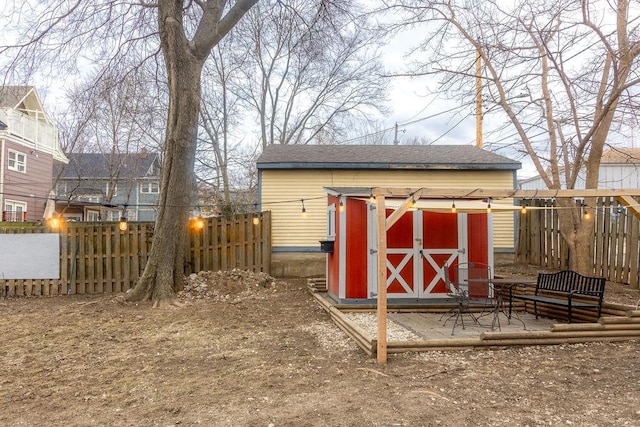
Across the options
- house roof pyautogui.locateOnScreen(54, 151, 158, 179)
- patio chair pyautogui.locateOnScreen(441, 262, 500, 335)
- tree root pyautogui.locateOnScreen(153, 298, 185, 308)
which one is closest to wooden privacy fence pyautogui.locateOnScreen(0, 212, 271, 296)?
tree root pyautogui.locateOnScreen(153, 298, 185, 308)

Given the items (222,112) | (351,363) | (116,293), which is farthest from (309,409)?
(222,112)

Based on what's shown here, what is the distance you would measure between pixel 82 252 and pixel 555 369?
32.4 feet

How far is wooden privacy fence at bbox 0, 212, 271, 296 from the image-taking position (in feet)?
32.4

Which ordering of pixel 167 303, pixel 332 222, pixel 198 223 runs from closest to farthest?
pixel 167 303 → pixel 332 222 → pixel 198 223

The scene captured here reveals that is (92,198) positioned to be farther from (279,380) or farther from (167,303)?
(279,380)

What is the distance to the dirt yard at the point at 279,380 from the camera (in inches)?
139

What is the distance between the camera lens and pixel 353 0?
9.88m

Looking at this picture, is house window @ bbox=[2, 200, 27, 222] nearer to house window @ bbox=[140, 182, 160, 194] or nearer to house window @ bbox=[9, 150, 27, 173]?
house window @ bbox=[9, 150, 27, 173]

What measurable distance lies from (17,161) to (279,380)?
1959 cm

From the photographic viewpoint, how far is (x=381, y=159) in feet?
40.3

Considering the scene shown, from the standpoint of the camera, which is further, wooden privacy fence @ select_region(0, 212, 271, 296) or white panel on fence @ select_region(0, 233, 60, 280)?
wooden privacy fence @ select_region(0, 212, 271, 296)

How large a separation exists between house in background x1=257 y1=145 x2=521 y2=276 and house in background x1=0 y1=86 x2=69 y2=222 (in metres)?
11.1

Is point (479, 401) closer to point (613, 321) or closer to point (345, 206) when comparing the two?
point (613, 321)

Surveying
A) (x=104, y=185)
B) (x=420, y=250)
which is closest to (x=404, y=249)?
(x=420, y=250)
